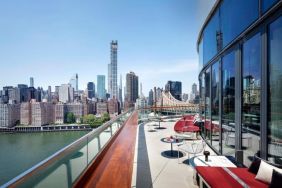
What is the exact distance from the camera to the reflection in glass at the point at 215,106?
4996mm

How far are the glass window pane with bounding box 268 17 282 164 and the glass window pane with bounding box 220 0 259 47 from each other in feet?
2.00

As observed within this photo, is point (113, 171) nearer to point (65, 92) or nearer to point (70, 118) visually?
point (70, 118)

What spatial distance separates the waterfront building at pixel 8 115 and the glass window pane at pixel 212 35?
9346 centimetres

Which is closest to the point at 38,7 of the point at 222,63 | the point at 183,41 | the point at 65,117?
the point at 183,41

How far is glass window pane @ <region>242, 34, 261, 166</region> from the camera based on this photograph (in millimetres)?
2973

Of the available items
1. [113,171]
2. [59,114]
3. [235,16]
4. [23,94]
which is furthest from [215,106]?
[23,94]

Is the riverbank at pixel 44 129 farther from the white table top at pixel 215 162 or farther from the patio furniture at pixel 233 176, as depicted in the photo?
the patio furniture at pixel 233 176

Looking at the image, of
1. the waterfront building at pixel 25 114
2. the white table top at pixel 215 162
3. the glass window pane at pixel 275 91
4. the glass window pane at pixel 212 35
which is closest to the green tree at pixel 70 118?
the waterfront building at pixel 25 114

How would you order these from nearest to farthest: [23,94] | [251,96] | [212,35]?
[251,96] → [212,35] → [23,94]

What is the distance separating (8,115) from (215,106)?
9529cm

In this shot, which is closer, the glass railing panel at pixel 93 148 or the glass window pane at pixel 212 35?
the glass railing panel at pixel 93 148

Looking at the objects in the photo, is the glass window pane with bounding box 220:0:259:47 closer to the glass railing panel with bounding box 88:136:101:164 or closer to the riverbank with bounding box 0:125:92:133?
the glass railing panel with bounding box 88:136:101:164

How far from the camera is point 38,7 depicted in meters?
10.3

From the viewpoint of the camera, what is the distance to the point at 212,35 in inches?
218
